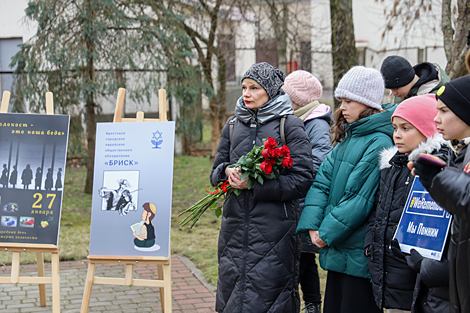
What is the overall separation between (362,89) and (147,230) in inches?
85.5

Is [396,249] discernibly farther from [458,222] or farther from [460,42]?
[460,42]

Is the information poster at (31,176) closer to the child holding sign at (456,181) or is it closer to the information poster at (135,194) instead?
the information poster at (135,194)

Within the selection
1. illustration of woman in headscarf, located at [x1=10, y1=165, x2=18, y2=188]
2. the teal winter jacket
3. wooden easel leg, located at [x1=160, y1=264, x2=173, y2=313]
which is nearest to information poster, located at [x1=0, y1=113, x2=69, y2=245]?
illustration of woman in headscarf, located at [x1=10, y1=165, x2=18, y2=188]

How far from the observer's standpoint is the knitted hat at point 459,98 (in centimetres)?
211

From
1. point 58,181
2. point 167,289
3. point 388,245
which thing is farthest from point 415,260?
point 58,181

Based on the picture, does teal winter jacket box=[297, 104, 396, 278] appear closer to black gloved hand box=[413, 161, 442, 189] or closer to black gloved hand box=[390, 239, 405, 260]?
black gloved hand box=[390, 239, 405, 260]

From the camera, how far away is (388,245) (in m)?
2.74

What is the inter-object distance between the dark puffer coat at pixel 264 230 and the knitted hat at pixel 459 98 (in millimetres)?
1266

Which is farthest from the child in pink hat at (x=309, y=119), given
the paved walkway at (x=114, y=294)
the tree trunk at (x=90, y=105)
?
the tree trunk at (x=90, y=105)

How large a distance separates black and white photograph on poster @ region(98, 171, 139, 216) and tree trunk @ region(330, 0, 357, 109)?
5.02 m

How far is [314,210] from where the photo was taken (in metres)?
3.17

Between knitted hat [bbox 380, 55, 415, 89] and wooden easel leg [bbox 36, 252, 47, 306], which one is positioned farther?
wooden easel leg [bbox 36, 252, 47, 306]

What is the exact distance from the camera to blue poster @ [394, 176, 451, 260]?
7.77 feet

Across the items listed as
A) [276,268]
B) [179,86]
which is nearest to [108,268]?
[276,268]
